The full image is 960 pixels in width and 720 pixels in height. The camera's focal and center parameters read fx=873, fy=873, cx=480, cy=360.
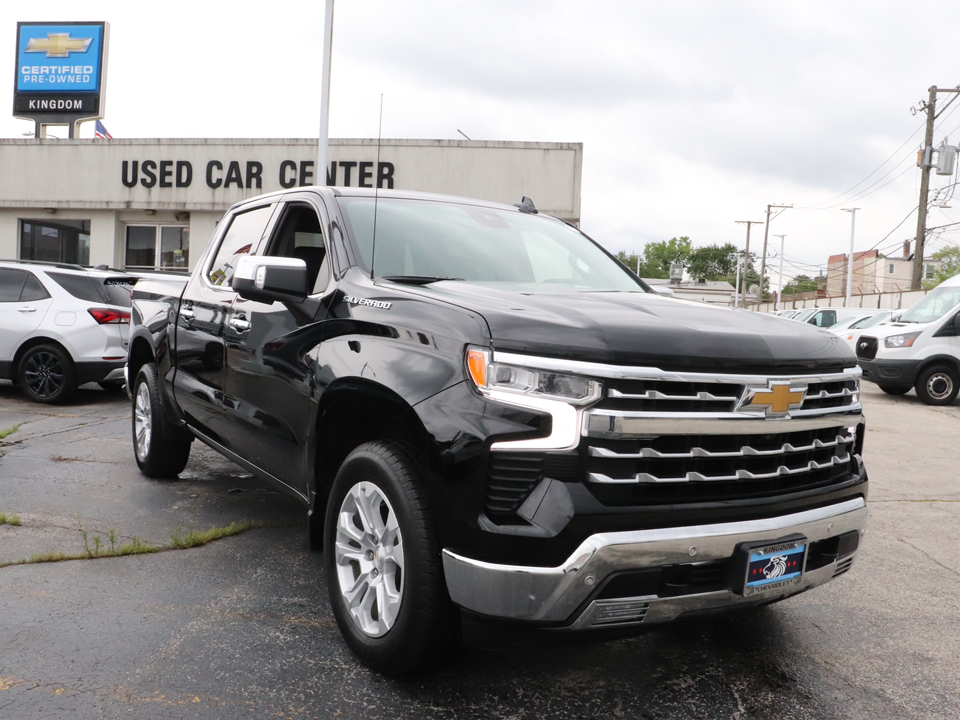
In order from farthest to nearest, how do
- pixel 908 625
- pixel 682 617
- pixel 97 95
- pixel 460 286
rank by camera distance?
pixel 97 95, pixel 908 625, pixel 460 286, pixel 682 617

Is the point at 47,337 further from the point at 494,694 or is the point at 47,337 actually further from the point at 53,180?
the point at 53,180

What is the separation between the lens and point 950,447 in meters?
9.35

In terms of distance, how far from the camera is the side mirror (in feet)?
11.7

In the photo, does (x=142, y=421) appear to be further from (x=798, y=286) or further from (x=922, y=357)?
(x=798, y=286)

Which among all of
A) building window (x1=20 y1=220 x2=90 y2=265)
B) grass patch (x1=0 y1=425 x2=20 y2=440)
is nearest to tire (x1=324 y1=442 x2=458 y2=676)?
grass patch (x1=0 y1=425 x2=20 y2=440)

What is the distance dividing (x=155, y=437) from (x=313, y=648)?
3003 millimetres

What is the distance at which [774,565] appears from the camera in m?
2.85

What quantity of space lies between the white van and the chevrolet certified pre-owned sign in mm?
21274

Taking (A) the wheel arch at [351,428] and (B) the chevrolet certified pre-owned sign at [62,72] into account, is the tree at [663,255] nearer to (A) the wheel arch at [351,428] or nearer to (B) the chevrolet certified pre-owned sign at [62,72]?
(B) the chevrolet certified pre-owned sign at [62,72]

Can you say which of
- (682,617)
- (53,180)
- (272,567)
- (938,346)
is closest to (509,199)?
(938,346)

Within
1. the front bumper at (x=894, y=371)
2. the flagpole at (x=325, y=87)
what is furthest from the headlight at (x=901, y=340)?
the flagpole at (x=325, y=87)

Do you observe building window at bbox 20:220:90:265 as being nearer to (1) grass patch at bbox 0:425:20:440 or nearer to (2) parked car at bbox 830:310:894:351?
(1) grass patch at bbox 0:425:20:440

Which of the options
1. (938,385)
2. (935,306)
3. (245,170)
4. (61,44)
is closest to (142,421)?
(938,385)

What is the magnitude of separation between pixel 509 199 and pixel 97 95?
12.5m
